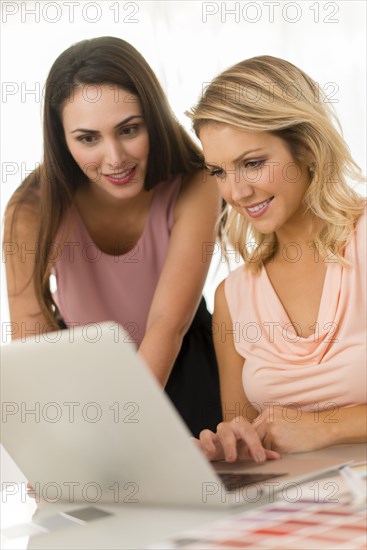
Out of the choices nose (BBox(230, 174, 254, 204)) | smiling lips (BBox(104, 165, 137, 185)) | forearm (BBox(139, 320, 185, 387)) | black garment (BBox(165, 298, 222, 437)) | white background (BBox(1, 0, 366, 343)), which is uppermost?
white background (BBox(1, 0, 366, 343))

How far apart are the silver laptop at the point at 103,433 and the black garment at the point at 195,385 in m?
0.98

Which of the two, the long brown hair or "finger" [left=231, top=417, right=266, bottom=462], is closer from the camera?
"finger" [left=231, top=417, right=266, bottom=462]

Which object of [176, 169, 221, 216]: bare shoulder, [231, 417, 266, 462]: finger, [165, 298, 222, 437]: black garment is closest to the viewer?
[231, 417, 266, 462]: finger

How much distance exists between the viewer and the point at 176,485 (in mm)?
843

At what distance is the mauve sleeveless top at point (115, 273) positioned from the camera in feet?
6.38

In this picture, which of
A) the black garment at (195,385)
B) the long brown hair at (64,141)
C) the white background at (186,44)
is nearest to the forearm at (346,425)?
the black garment at (195,385)

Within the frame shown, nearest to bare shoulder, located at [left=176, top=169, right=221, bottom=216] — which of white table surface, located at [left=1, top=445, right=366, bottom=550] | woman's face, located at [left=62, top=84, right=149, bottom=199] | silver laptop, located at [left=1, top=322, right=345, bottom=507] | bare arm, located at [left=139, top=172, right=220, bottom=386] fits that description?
bare arm, located at [left=139, top=172, right=220, bottom=386]

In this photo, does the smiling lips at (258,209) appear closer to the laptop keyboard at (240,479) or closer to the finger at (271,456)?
the finger at (271,456)

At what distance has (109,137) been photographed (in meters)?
1.76

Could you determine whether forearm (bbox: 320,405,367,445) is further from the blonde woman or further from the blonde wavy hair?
the blonde wavy hair

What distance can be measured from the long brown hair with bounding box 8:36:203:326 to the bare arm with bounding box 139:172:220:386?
0.24 ft

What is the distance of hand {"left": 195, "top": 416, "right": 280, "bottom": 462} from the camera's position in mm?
1127

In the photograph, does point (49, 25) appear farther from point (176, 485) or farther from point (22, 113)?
point (176, 485)

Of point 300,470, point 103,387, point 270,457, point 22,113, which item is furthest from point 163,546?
point 22,113
